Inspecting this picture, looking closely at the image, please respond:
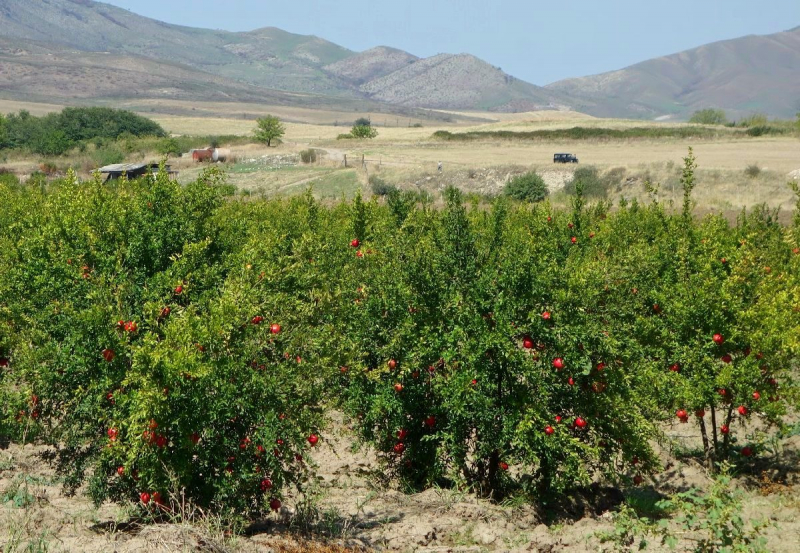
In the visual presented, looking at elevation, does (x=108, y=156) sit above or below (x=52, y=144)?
below

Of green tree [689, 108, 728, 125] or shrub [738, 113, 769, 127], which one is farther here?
green tree [689, 108, 728, 125]

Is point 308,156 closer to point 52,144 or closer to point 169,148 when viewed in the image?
point 169,148

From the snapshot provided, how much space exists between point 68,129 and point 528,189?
207 ft

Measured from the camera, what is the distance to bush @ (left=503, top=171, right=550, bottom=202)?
49719 millimetres

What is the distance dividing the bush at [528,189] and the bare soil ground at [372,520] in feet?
122

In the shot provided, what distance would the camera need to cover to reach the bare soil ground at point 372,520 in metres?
8.24

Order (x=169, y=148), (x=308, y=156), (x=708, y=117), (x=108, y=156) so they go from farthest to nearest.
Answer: (x=708, y=117), (x=169, y=148), (x=108, y=156), (x=308, y=156)

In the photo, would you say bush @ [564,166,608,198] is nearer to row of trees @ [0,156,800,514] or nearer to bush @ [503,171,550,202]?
bush @ [503,171,550,202]

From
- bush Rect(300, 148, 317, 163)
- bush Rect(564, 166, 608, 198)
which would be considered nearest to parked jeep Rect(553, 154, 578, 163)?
bush Rect(564, 166, 608, 198)

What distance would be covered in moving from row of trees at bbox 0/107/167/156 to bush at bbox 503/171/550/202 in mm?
53127

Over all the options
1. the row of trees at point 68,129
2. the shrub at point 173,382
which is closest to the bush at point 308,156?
the row of trees at point 68,129

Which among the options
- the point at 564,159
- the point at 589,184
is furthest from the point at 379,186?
the point at 564,159

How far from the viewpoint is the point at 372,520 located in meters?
10.3

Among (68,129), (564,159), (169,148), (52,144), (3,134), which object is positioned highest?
(68,129)
